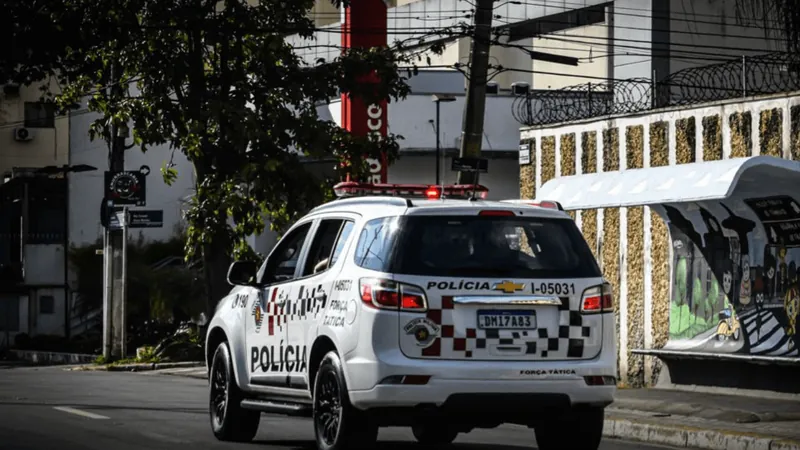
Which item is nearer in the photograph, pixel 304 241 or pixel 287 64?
pixel 304 241

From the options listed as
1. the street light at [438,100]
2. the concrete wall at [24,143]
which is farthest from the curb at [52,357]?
the concrete wall at [24,143]

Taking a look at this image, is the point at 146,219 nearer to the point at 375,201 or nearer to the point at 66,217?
the point at 375,201

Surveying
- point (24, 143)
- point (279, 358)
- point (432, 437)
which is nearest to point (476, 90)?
point (432, 437)

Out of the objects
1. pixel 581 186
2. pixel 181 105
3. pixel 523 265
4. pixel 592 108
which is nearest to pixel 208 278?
pixel 181 105

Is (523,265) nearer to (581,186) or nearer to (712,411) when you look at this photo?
(712,411)

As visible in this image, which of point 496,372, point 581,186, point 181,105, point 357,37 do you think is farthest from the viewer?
point 357,37

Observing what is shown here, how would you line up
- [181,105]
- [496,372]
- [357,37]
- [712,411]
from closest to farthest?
1. [496,372]
2. [712,411]
3. [181,105]
4. [357,37]

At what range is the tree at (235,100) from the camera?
28375 mm

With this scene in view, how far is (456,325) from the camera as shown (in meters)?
10.9

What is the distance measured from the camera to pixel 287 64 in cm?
2958

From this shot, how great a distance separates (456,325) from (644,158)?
1005 cm

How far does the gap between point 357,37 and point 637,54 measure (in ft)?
24.1

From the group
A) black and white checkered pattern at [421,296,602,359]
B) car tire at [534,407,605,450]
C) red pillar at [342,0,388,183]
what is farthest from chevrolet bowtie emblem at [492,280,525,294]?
red pillar at [342,0,388,183]

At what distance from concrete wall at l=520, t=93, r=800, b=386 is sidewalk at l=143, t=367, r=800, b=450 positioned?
1611 millimetres
